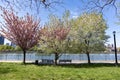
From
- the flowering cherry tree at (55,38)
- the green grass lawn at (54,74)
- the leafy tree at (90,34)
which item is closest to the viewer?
the green grass lawn at (54,74)

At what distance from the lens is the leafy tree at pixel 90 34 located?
34094 millimetres

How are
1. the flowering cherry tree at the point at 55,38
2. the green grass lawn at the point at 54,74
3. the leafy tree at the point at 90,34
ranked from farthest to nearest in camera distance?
the leafy tree at the point at 90,34
the flowering cherry tree at the point at 55,38
the green grass lawn at the point at 54,74

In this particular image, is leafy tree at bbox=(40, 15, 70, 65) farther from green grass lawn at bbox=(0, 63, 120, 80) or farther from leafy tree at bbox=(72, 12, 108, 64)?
green grass lawn at bbox=(0, 63, 120, 80)

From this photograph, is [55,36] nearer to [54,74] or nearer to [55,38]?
[55,38]

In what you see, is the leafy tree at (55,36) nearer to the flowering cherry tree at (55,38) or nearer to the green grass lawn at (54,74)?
the flowering cherry tree at (55,38)

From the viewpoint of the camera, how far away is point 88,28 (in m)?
34.6

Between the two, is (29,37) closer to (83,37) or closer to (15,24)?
(15,24)

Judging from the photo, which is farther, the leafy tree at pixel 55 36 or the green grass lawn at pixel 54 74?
the leafy tree at pixel 55 36

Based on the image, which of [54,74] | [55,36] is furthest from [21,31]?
[54,74]

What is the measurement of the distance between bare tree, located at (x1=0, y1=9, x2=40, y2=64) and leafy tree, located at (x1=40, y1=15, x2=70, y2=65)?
5.63 feet

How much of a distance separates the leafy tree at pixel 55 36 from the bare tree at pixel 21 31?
1.72 metres

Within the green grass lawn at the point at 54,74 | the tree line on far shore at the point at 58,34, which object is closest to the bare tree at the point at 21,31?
the tree line on far shore at the point at 58,34

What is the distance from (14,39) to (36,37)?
3.01 m

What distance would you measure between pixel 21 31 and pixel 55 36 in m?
4.59
